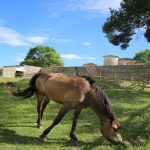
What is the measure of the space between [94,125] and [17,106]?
16.2 feet

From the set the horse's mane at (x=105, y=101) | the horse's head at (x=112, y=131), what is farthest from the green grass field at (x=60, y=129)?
the horse's mane at (x=105, y=101)

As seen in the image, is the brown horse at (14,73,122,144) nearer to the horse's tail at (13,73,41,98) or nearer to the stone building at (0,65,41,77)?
the horse's tail at (13,73,41,98)

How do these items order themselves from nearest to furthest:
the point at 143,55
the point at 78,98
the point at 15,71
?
1. the point at 78,98
2. the point at 15,71
3. the point at 143,55

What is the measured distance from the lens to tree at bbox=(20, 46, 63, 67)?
111 metres

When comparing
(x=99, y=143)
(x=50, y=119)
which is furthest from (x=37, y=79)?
(x=99, y=143)

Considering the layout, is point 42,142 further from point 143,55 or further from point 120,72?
point 143,55

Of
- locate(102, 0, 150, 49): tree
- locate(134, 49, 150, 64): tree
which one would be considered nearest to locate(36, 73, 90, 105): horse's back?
locate(102, 0, 150, 49): tree

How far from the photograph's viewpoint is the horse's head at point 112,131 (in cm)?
885

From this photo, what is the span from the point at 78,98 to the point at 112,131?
124 centimetres

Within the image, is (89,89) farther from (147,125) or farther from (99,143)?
(147,125)

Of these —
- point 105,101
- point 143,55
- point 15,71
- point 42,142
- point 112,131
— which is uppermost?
point 143,55

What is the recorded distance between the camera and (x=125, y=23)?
28.0m

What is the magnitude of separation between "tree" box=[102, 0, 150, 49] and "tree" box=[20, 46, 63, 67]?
81904mm

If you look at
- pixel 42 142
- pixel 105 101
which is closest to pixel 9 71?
pixel 42 142
